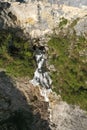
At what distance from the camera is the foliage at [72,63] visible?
1094cm

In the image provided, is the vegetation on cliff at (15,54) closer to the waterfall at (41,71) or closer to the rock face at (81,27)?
the waterfall at (41,71)

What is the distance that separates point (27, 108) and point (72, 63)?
2.24 meters

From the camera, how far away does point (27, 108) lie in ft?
40.4

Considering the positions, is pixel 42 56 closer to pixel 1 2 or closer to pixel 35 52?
pixel 35 52

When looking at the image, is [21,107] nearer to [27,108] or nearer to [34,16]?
[27,108]

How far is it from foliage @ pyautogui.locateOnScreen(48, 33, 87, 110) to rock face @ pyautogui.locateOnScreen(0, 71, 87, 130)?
2.14 feet

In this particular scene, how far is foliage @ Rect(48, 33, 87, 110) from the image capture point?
10.9 metres

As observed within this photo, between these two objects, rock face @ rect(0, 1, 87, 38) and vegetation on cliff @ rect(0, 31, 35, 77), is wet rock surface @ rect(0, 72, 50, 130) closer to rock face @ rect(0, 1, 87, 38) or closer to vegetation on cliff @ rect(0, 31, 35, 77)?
vegetation on cliff @ rect(0, 31, 35, 77)

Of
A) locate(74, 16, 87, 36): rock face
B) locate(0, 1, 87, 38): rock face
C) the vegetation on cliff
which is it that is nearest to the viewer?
locate(0, 1, 87, 38): rock face

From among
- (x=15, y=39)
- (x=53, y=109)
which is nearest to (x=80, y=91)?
(x=53, y=109)

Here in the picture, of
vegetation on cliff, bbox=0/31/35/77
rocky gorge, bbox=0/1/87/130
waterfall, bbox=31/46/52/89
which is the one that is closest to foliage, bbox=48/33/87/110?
rocky gorge, bbox=0/1/87/130

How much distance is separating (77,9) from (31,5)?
124cm

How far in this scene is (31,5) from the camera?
10.7 m

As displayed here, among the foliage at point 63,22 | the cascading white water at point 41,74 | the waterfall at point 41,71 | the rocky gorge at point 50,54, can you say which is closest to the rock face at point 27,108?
the rocky gorge at point 50,54
